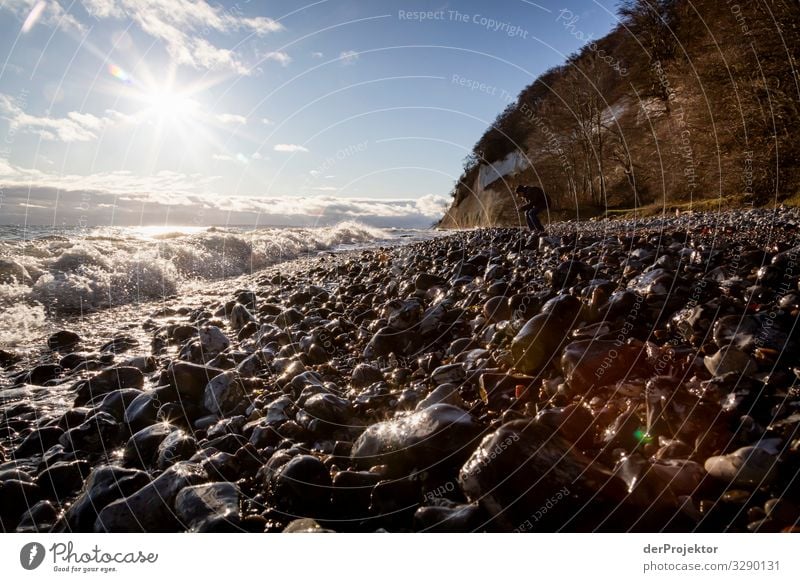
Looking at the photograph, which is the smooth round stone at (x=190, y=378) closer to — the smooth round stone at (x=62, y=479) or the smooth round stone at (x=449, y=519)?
the smooth round stone at (x=62, y=479)

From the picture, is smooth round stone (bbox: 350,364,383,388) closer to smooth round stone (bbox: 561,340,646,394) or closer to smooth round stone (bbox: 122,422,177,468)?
smooth round stone (bbox: 122,422,177,468)

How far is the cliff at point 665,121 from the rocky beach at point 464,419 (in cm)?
1493

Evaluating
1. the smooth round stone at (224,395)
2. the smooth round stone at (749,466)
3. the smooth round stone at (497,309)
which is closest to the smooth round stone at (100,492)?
the smooth round stone at (224,395)

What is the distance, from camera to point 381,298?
27.1ft

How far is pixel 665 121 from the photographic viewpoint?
32719 mm

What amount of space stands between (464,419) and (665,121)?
126 ft

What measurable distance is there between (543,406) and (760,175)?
23.2 meters

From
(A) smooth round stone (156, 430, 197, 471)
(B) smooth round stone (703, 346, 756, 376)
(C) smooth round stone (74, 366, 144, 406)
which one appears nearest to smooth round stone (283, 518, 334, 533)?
(A) smooth round stone (156, 430, 197, 471)

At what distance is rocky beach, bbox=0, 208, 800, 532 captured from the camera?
2.34 meters

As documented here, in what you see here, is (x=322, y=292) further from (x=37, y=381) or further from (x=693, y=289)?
(x=693, y=289)

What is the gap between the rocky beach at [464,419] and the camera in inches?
92.3

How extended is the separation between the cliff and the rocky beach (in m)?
14.9
